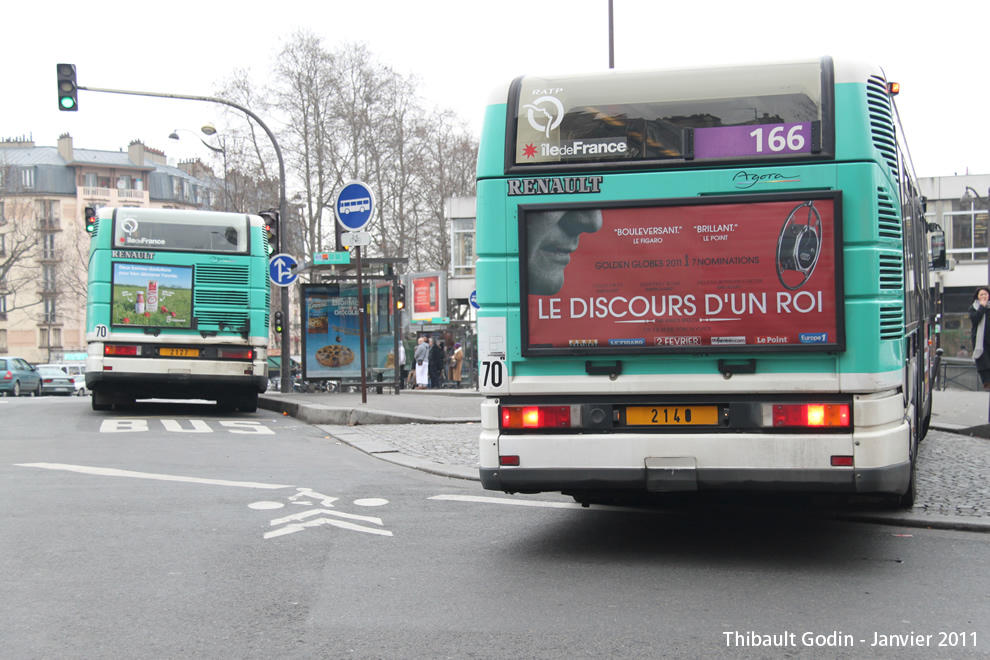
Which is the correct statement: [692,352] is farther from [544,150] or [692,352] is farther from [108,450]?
[108,450]

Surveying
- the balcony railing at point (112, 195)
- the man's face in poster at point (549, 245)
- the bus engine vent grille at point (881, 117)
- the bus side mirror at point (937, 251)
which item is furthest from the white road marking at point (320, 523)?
Result: the balcony railing at point (112, 195)

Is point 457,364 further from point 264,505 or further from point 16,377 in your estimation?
point 264,505

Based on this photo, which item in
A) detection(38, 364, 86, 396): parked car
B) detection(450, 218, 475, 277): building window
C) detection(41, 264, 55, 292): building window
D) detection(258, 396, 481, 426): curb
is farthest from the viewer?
detection(41, 264, 55, 292): building window

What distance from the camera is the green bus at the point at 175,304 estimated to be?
16.2m

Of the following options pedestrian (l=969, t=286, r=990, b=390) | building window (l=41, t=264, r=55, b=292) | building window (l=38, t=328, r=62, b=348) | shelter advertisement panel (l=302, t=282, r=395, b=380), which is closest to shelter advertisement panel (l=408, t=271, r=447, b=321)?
shelter advertisement panel (l=302, t=282, r=395, b=380)

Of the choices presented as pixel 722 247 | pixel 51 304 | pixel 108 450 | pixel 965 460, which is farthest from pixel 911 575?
pixel 51 304

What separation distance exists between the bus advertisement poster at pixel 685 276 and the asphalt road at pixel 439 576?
1.34 m

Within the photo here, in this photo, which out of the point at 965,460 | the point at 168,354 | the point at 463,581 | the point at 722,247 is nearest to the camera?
the point at 463,581

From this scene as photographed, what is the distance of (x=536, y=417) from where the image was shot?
6129 millimetres

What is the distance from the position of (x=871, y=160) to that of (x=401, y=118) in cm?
4935

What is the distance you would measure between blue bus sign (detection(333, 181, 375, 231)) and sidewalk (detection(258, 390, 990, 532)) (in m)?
2.93

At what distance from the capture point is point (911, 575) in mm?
5645

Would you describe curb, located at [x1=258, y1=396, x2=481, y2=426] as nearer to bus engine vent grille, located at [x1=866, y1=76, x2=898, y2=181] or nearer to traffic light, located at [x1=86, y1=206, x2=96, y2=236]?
traffic light, located at [x1=86, y1=206, x2=96, y2=236]

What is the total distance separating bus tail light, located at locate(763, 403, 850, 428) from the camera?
5.73 m
